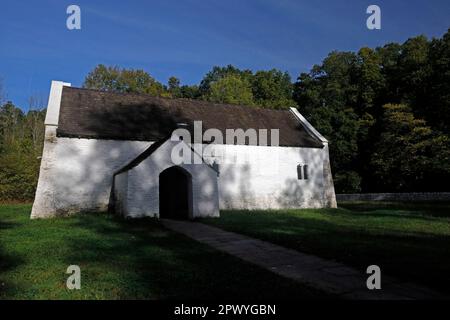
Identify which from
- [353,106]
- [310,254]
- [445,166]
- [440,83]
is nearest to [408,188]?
[445,166]

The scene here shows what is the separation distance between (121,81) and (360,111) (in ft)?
115

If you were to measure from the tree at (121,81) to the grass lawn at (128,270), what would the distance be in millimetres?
41957

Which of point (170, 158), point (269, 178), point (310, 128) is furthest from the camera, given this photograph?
point (310, 128)

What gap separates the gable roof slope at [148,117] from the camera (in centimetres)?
2016

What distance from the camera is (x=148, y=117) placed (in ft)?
74.5

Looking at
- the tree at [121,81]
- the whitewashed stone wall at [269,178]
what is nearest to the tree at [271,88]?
the tree at [121,81]

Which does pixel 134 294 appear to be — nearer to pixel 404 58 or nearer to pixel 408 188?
pixel 408 188

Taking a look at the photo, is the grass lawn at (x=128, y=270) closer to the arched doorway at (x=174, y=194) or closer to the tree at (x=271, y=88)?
the arched doorway at (x=174, y=194)

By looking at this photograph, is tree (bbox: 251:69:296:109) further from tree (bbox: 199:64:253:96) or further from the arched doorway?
the arched doorway

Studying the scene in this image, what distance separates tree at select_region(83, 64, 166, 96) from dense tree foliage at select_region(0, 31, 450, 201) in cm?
15

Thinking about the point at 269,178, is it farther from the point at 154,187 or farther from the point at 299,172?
the point at 154,187

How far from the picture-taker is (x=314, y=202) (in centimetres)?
2656

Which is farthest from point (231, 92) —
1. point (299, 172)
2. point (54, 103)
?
point (54, 103)

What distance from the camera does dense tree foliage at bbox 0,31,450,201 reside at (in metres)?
35.7
